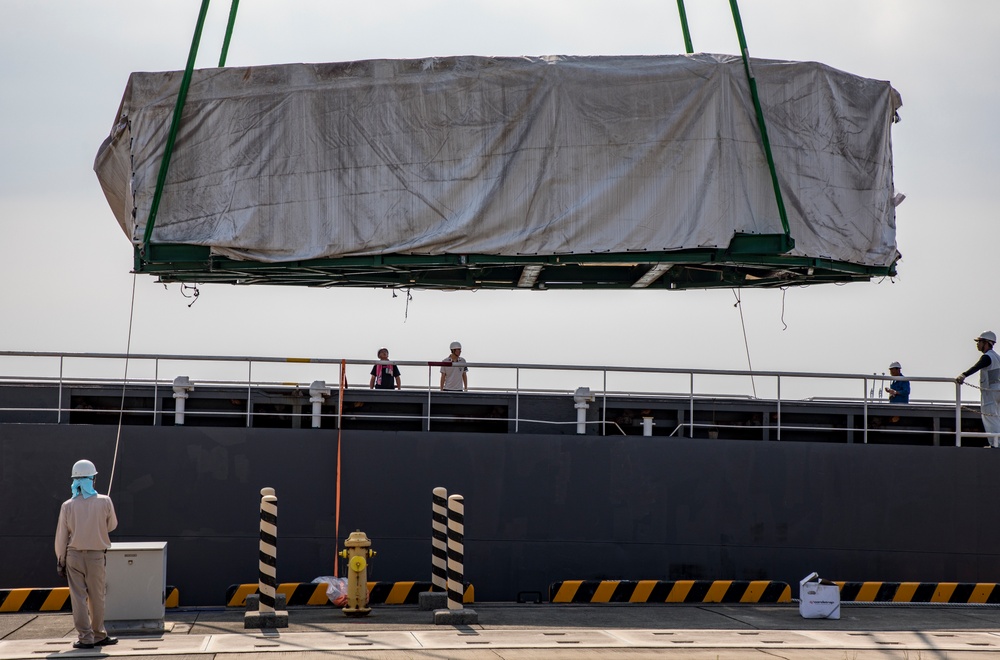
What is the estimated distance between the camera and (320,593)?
521 inches

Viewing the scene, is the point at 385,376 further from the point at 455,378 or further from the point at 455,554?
the point at 455,554

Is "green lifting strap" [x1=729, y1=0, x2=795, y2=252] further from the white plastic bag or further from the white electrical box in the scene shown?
the white electrical box

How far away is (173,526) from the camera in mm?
14359

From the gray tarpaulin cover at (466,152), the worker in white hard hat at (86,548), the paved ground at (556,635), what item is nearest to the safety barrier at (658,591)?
the paved ground at (556,635)

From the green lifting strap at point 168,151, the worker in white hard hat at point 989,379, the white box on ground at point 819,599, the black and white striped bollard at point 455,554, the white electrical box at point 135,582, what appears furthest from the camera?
the worker in white hard hat at point 989,379

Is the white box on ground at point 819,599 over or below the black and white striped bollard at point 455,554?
below

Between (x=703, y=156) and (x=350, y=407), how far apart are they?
18.9 feet

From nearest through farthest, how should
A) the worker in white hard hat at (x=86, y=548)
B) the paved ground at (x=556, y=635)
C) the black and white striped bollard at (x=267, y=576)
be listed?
the paved ground at (x=556, y=635)
the worker in white hard hat at (x=86, y=548)
the black and white striped bollard at (x=267, y=576)

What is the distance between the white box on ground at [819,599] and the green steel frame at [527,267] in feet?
12.8

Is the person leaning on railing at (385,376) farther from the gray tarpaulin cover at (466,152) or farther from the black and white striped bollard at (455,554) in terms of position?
the black and white striped bollard at (455,554)

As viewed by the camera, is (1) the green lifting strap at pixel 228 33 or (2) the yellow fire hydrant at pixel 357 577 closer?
(2) the yellow fire hydrant at pixel 357 577

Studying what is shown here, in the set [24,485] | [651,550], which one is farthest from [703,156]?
[24,485]

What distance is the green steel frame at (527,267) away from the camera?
46.4 feet

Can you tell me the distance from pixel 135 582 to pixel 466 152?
630cm
